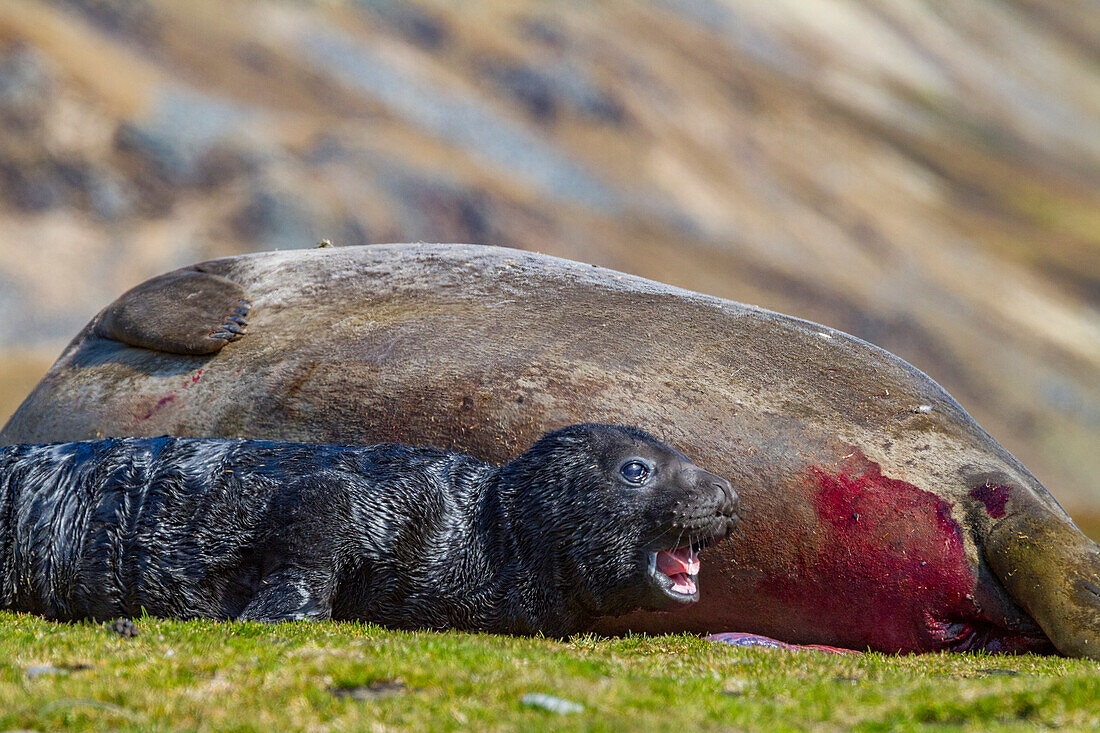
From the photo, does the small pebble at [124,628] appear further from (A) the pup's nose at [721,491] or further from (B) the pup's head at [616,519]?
(A) the pup's nose at [721,491]

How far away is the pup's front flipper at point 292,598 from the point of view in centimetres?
584

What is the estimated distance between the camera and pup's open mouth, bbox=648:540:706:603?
614 cm

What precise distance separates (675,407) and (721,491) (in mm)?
1054

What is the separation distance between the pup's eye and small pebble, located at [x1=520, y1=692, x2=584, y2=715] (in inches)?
82.8

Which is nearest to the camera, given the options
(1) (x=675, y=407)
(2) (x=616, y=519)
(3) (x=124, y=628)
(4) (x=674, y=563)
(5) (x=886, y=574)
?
(3) (x=124, y=628)

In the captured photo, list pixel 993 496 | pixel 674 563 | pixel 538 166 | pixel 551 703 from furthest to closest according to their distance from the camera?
pixel 538 166 → pixel 993 496 → pixel 674 563 → pixel 551 703

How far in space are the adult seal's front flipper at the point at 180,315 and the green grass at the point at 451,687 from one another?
9.78 ft

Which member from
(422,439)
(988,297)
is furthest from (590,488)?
(988,297)

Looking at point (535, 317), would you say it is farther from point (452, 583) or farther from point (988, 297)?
point (988, 297)

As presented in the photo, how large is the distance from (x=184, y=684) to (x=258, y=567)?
1785 millimetres

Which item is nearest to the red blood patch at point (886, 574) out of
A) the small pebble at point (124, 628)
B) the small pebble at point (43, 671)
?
the small pebble at point (124, 628)

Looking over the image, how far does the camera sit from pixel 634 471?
622cm

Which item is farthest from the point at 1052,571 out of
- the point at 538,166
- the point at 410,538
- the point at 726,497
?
the point at 538,166

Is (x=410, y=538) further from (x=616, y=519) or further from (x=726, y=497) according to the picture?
(x=726, y=497)
